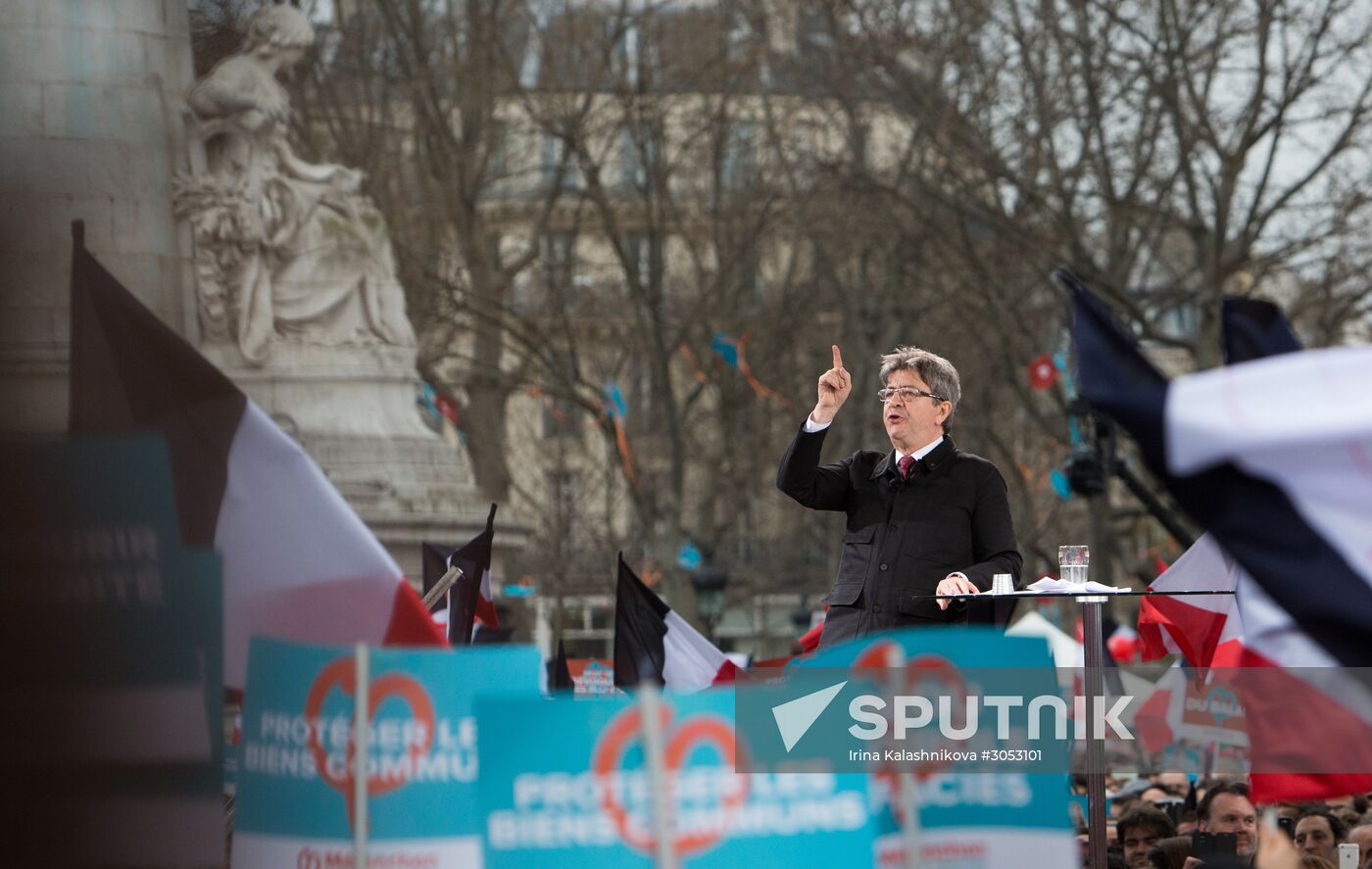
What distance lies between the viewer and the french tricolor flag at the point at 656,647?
940 cm

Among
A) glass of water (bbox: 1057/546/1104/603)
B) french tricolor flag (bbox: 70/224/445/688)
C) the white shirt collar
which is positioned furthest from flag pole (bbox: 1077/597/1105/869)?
french tricolor flag (bbox: 70/224/445/688)

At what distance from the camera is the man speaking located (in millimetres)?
6953

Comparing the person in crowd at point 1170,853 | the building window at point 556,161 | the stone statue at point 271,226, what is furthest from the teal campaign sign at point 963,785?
the building window at point 556,161

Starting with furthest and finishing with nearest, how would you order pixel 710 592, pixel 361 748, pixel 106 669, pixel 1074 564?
1. pixel 710 592
2. pixel 1074 564
3. pixel 106 669
4. pixel 361 748

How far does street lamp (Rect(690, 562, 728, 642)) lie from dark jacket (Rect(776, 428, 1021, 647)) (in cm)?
1882

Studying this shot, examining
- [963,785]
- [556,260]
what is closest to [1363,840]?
[963,785]

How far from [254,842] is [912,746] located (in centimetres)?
129

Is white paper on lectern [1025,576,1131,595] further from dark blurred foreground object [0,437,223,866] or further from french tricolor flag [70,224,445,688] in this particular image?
dark blurred foreground object [0,437,223,866]

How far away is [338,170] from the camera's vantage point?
19.4m

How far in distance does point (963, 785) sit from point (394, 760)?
108 centimetres

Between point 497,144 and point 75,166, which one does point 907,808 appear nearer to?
point 75,166

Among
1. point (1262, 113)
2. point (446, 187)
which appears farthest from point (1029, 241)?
point (446, 187)

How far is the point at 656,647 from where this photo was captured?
9555 millimetres

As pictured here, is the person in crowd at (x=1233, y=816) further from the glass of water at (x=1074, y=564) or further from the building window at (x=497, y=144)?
the building window at (x=497, y=144)
